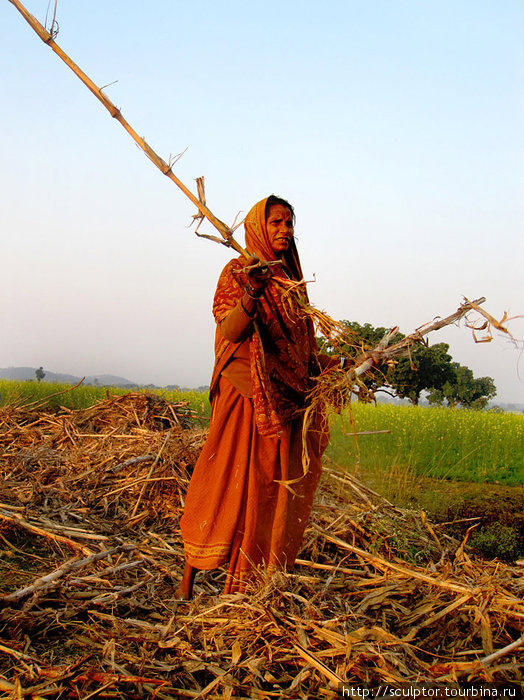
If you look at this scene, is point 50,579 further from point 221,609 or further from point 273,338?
point 273,338

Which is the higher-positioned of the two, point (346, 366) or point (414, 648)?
point (346, 366)

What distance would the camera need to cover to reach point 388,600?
114 inches

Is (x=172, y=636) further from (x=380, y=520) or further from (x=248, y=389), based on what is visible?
(x=380, y=520)

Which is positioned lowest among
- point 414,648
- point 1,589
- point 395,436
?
point 1,589

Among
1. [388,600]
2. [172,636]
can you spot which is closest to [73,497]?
[172,636]

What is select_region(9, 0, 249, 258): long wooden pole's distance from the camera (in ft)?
8.66

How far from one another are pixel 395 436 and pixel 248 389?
23.9 ft

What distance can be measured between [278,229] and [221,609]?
1.96 meters

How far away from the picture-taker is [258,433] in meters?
2.88

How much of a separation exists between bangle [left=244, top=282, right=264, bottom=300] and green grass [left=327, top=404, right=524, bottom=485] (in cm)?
405

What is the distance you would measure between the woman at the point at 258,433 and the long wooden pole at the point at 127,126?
8.6 inches

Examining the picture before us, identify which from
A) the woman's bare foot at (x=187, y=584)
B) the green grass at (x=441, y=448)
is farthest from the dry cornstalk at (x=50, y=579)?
the green grass at (x=441, y=448)

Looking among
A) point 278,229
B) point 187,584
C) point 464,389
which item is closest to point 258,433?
point 187,584

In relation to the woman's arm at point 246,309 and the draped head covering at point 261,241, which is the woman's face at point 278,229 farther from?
the woman's arm at point 246,309
